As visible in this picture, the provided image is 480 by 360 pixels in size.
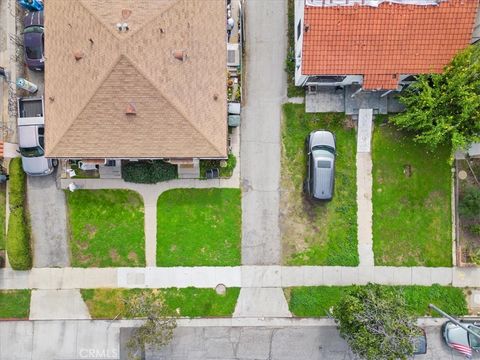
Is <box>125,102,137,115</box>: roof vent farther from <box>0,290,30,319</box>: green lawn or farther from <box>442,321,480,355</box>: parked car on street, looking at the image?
<box>442,321,480,355</box>: parked car on street

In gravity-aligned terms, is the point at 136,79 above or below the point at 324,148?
above

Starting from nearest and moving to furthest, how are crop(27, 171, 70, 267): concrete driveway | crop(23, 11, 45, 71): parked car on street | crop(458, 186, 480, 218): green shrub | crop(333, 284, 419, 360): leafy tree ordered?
1. crop(333, 284, 419, 360): leafy tree
2. crop(458, 186, 480, 218): green shrub
3. crop(23, 11, 45, 71): parked car on street
4. crop(27, 171, 70, 267): concrete driveway

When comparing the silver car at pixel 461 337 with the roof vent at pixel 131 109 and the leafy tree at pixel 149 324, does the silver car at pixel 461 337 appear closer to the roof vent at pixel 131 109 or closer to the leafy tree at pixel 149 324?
the leafy tree at pixel 149 324

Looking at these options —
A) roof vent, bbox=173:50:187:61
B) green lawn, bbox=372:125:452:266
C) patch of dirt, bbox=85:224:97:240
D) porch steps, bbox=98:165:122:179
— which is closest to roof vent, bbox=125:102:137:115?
roof vent, bbox=173:50:187:61

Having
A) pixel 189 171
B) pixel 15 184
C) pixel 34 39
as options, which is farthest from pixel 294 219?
pixel 34 39

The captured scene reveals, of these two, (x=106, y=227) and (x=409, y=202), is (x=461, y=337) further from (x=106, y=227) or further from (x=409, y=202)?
(x=106, y=227)
